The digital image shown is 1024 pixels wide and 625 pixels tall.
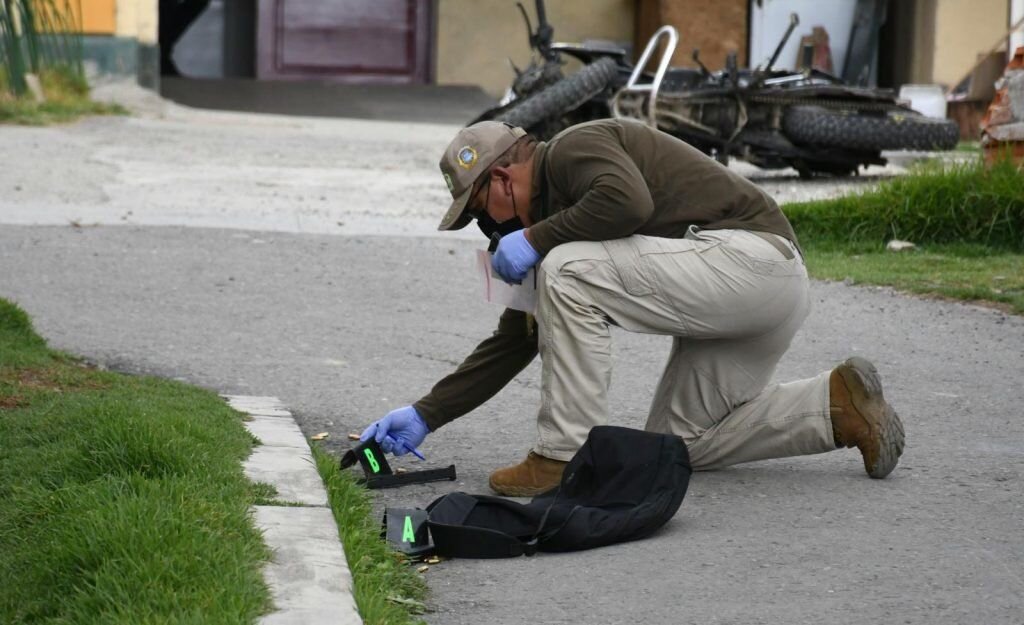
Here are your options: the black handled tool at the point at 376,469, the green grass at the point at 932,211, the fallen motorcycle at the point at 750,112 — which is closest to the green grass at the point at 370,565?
the black handled tool at the point at 376,469

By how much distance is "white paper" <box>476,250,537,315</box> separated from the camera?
418 centimetres

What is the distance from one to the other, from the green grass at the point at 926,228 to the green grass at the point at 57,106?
8.32 metres

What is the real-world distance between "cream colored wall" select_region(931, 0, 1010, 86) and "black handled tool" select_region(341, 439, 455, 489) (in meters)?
16.6

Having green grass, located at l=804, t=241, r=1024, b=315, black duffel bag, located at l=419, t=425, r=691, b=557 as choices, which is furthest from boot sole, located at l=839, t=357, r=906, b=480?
green grass, located at l=804, t=241, r=1024, b=315

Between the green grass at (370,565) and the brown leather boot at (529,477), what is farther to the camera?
the brown leather boot at (529,477)

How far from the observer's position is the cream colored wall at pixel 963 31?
1941 cm

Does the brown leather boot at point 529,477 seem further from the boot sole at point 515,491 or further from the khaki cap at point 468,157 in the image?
the khaki cap at point 468,157

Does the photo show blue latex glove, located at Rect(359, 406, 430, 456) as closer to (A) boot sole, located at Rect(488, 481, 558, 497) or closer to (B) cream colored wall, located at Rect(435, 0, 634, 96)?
(A) boot sole, located at Rect(488, 481, 558, 497)

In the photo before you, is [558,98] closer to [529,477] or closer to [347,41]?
[529,477]

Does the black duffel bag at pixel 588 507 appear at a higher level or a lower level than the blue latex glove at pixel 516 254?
lower

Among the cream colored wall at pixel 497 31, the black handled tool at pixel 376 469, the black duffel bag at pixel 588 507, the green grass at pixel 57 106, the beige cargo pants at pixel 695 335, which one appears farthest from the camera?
the cream colored wall at pixel 497 31

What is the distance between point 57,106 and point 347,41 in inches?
278

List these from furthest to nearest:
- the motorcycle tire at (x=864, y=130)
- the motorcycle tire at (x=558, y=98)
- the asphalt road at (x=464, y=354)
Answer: the motorcycle tire at (x=864, y=130) < the motorcycle tire at (x=558, y=98) < the asphalt road at (x=464, y=354)

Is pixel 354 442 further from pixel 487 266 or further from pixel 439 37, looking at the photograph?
pixel 439 37
